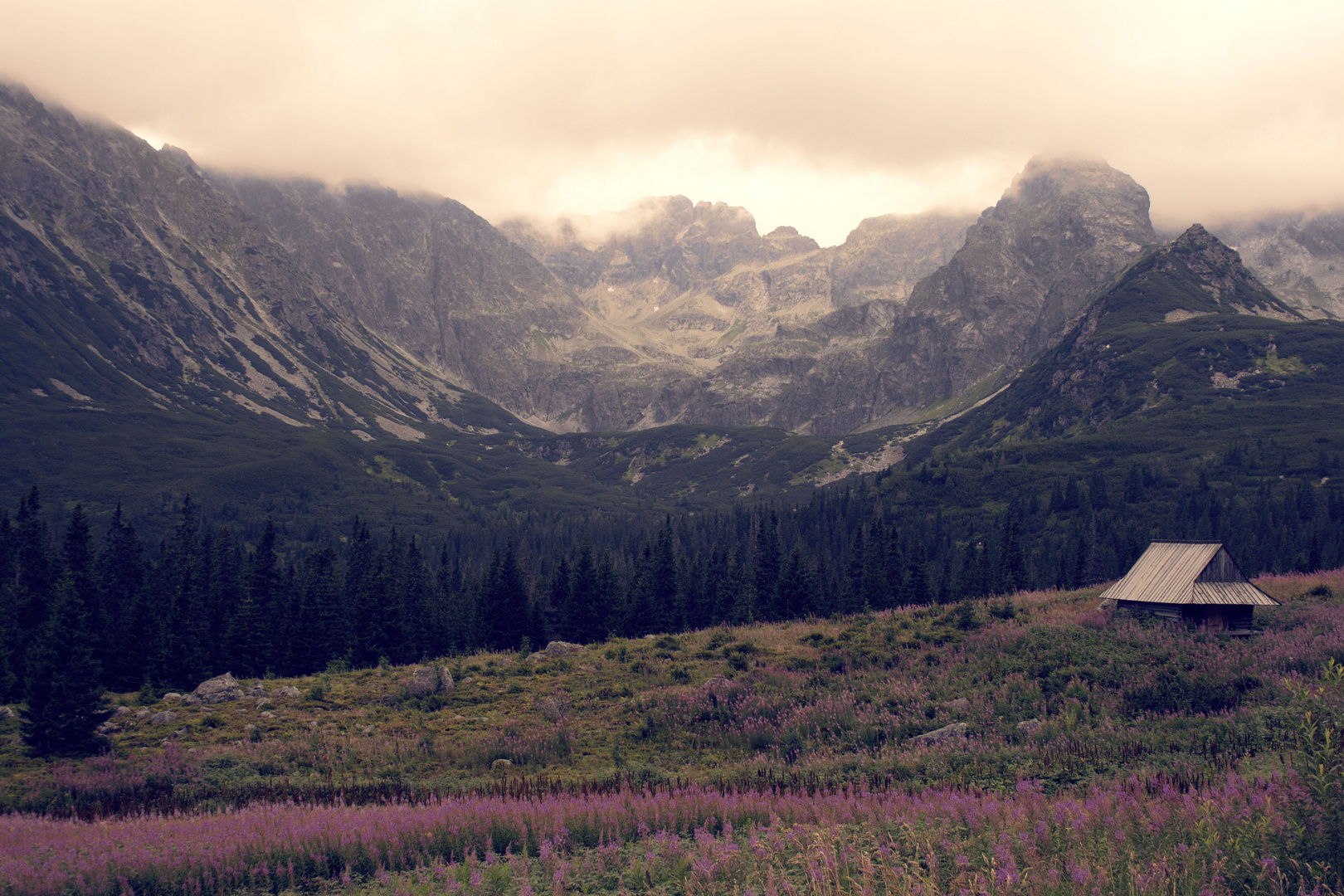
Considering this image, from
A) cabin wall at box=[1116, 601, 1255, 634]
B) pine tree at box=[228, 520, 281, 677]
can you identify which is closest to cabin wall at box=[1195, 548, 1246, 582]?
cabin wall at box=[1116, 601, 1255, 634]

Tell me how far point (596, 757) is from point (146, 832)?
12.6 metres

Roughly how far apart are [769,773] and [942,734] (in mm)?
6052

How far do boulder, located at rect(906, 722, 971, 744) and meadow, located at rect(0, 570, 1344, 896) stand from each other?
0.11 metres

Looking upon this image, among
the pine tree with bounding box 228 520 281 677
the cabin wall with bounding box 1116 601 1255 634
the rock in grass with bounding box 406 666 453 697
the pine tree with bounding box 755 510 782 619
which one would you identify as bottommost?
the pine tree with bounding box 755 510 782 619

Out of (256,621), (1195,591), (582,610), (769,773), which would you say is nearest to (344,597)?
(256,621)

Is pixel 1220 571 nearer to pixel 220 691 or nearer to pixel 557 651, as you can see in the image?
pixel 557 651

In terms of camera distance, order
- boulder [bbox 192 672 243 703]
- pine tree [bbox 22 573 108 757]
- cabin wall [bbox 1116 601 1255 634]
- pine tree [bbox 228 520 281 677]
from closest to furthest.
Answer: pine tree [bbox 22 573 108 757]
cabin wall [bbox 1116 601 1255 634]
boulder [bbox 192 672 243 703]
pine tree [bbox 228 520 281 677]

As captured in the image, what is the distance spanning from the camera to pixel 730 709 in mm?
28078

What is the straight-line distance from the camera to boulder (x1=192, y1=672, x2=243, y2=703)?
112ft

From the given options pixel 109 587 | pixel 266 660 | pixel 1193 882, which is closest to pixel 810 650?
pixel 1193 882

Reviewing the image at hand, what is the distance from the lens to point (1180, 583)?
1255 inches

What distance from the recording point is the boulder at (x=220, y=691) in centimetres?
3412

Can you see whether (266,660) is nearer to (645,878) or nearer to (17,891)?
(17,891)

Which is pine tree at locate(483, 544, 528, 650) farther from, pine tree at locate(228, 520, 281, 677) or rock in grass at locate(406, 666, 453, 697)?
rock in grass at locate(406, 666, 453, 697)
